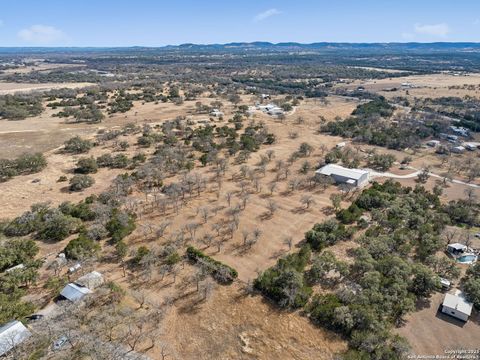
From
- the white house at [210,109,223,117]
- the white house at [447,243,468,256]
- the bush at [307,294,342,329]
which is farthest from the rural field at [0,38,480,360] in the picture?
the white house at [210,109,223,117]

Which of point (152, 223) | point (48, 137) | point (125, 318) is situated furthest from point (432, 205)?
point (48, 137)

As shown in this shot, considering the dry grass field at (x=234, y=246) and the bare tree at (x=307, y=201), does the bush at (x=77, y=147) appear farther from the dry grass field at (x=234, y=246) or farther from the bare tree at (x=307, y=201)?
the bare tree at (x=307, y=201)

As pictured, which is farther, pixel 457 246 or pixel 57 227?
pixel 57 227

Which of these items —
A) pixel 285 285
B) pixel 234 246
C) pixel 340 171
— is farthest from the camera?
pixel 340 171

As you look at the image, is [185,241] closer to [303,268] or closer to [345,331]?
[303,268]

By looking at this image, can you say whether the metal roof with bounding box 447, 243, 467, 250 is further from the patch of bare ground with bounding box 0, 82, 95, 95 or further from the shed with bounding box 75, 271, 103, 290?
the patch of bare ground with bounding box 0, 82, 95, 95

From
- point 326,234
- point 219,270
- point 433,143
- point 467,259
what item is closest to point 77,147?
point 219,270

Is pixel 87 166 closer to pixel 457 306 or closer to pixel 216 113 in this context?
pixel 216 113
